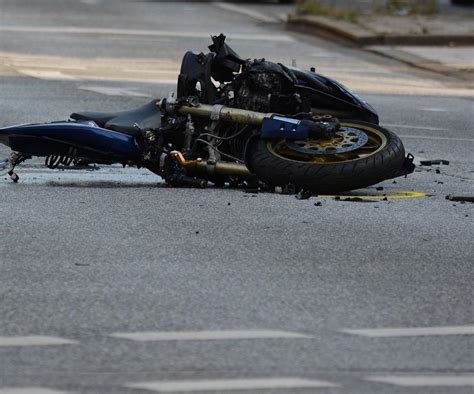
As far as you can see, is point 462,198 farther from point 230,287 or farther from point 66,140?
point 230,287

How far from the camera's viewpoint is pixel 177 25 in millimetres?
29203

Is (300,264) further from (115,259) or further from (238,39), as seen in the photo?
(238,39)

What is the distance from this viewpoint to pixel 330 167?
34.9 feet

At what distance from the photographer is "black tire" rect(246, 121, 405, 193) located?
1061 cm

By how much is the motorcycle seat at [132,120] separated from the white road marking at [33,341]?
4.43 meters

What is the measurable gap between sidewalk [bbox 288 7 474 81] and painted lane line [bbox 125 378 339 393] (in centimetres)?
1634

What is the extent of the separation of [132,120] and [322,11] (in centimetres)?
1993

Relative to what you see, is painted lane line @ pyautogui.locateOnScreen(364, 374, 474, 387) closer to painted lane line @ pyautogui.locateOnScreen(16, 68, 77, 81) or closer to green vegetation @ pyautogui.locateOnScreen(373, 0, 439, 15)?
painted lane line @ pyautogui.locateOnScreen(16, 68, 77, 81)

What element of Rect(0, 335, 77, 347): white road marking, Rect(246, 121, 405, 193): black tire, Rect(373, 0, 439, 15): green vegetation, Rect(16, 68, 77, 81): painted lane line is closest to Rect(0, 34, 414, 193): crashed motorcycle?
Rect(246, 121, 405, 193): black tire

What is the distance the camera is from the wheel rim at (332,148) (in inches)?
425

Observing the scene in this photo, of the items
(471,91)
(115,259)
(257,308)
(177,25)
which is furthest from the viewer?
(177,25)

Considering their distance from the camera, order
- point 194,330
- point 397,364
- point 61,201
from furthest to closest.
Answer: point 61,201
point 194,330
point 397,364

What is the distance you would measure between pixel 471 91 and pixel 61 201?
1108cm

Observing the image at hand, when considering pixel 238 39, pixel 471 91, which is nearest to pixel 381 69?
pixel 471 91
